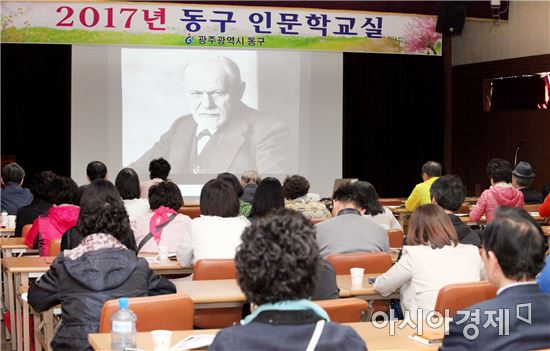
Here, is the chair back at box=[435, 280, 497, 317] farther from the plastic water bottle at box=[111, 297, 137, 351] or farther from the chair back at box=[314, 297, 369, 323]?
the plastic water bottle at box=[111, 297, 137, 351]

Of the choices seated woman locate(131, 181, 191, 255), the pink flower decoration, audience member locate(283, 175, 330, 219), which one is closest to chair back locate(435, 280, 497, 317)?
seated woman locate(131, 181, 191, 255)

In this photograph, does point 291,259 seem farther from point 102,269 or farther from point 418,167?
point 418,167

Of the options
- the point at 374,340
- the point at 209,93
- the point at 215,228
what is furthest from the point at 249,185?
the point at 374,340

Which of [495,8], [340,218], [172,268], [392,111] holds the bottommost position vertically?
[172,268]

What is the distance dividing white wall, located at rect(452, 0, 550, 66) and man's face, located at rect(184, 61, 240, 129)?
157 inches

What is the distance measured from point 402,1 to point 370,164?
8.30 feet

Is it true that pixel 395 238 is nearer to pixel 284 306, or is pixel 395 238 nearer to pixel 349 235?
pixel 349 235

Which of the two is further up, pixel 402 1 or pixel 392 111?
pixel 402 1

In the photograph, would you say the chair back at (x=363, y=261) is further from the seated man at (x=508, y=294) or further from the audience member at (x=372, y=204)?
the seated man at (x=508, y=294)

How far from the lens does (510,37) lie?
11.8 meters

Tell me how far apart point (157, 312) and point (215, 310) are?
1314 mm

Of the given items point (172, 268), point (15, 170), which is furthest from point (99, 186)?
point (15, 170)

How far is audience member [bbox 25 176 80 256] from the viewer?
5289 mm

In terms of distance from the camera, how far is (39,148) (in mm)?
11180
